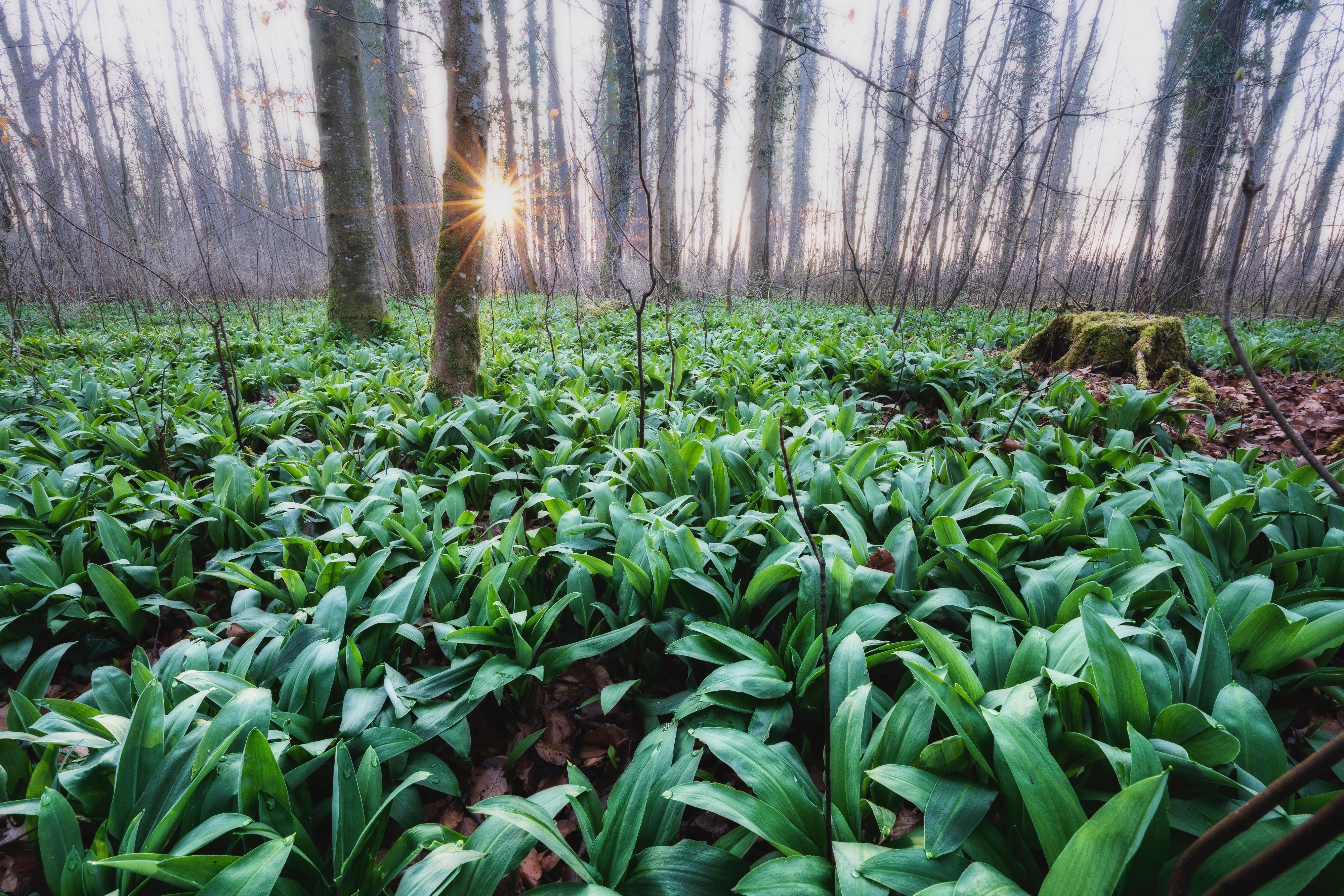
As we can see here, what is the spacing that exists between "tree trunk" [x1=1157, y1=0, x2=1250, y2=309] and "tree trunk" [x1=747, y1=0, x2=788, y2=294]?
23.0 ft

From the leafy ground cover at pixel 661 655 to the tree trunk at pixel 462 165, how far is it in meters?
1.11

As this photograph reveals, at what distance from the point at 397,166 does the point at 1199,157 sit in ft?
49.4

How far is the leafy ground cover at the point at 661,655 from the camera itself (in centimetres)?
106

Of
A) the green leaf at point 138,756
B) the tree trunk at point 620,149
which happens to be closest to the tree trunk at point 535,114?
the tree trunk at point 620,149

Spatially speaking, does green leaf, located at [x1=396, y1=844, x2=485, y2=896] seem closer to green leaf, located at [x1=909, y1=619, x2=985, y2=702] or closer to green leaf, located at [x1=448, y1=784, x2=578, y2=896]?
green leaf, located at [x1=448, y1=784, x2=578, y2=896]

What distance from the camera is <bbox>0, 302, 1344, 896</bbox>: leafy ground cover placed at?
106cm

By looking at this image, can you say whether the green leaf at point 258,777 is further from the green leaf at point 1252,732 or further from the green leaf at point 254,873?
the green leaf at point 1252,732

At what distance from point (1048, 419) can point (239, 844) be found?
14.0 feet

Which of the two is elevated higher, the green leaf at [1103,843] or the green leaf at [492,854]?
the green leaf at [1103,843]

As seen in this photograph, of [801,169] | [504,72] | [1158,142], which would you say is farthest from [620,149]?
[801,169]

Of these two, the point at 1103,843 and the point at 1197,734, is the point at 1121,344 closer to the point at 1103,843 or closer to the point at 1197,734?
the point at 1197,734

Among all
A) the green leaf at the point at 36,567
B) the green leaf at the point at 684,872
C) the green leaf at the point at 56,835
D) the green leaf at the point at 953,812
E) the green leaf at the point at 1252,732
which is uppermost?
the green leaf at the point at 1252,732

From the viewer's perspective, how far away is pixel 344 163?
6309 millimetres

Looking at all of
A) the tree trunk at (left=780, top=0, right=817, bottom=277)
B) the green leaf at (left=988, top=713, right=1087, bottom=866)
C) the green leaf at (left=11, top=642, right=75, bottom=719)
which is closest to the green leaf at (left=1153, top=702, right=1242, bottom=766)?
the green leaf at (left=988, top=713, right=1087, bottom=866)
